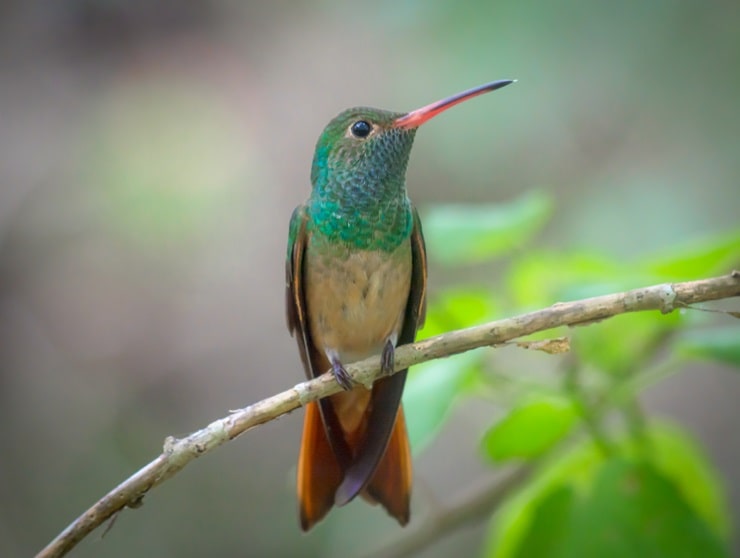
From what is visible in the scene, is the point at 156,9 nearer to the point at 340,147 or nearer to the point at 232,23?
the point at 232,23

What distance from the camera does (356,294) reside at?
238cm

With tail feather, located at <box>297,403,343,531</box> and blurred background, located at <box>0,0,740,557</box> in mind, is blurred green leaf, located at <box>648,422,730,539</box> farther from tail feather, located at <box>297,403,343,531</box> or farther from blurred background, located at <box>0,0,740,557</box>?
blurred background, located at <box>0,0,740,557</box>

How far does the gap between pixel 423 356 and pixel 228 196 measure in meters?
2.63

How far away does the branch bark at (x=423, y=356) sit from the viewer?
153 centimetres

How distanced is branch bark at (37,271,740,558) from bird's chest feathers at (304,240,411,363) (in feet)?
1.86

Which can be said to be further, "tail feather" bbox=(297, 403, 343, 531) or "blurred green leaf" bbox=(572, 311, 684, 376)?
"blurred green leaf" bbox=(572, 311, 684, 376)

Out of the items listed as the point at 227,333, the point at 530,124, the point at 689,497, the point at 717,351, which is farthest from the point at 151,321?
the point at 717,351

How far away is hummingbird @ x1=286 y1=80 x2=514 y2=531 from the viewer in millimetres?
2268

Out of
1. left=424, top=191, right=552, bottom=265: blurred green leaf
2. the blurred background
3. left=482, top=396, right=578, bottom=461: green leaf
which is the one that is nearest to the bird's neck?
left=424, top=191, right=552, bottom=265: blurred green leaf

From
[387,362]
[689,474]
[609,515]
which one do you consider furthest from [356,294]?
[689,474]

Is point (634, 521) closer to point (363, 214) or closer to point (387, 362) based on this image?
point (387, 362)

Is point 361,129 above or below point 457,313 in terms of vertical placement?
above

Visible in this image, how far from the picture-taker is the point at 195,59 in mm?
4562

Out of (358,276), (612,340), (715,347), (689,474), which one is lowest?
(689,474)
